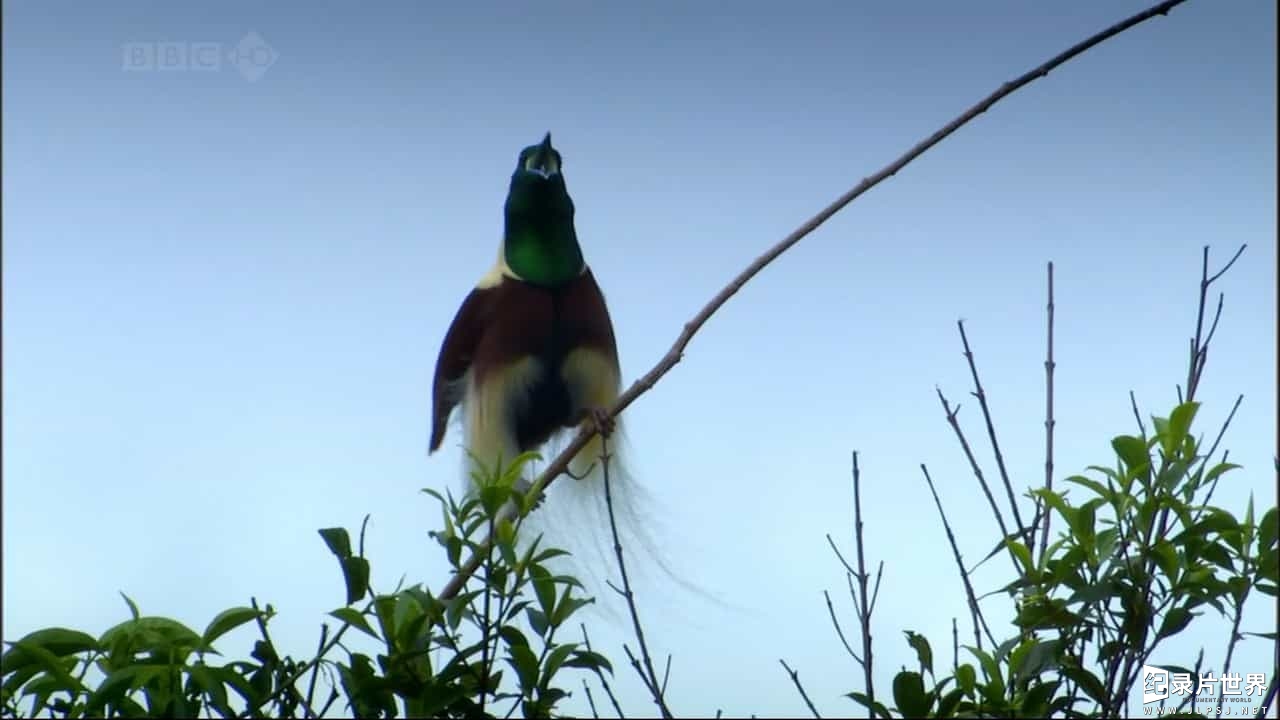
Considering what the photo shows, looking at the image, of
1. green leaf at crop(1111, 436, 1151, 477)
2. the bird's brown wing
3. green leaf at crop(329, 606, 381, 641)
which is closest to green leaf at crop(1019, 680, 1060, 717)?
green leaf at crop(1111, 436, 1151, 477)

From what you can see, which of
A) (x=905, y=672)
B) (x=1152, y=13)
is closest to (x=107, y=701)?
(x=905, y=672)

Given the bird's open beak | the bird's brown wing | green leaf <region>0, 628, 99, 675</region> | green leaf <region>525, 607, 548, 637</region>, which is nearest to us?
green leaf <region>0, 628, 99, 675</region>

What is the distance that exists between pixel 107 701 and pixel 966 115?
0.93m

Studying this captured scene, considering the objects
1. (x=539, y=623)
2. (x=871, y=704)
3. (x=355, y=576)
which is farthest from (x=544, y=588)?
(x=871, y=704)

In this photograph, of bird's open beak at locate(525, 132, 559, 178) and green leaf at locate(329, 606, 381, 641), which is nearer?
green leaf at locate(329, 606, 381, 641)

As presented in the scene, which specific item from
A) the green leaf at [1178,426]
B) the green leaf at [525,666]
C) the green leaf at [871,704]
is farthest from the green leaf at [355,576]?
the green leaf at [1178,426]

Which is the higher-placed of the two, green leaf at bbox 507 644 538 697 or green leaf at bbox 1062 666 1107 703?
green leaf at bbox 507 644 538 697

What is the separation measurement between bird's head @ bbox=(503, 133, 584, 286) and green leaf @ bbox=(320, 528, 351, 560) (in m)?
0.57

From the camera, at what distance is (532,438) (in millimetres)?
1545

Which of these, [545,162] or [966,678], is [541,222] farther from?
[966,678]

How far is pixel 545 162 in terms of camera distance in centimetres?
141

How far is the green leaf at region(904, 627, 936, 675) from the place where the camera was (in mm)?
989

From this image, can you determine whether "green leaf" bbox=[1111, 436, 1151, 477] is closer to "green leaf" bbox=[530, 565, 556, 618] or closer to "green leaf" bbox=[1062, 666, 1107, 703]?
"green leaf" bbox=[1062, 666, 1107, 703]

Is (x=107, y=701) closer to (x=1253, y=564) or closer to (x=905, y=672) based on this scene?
(x=905, y=672)
